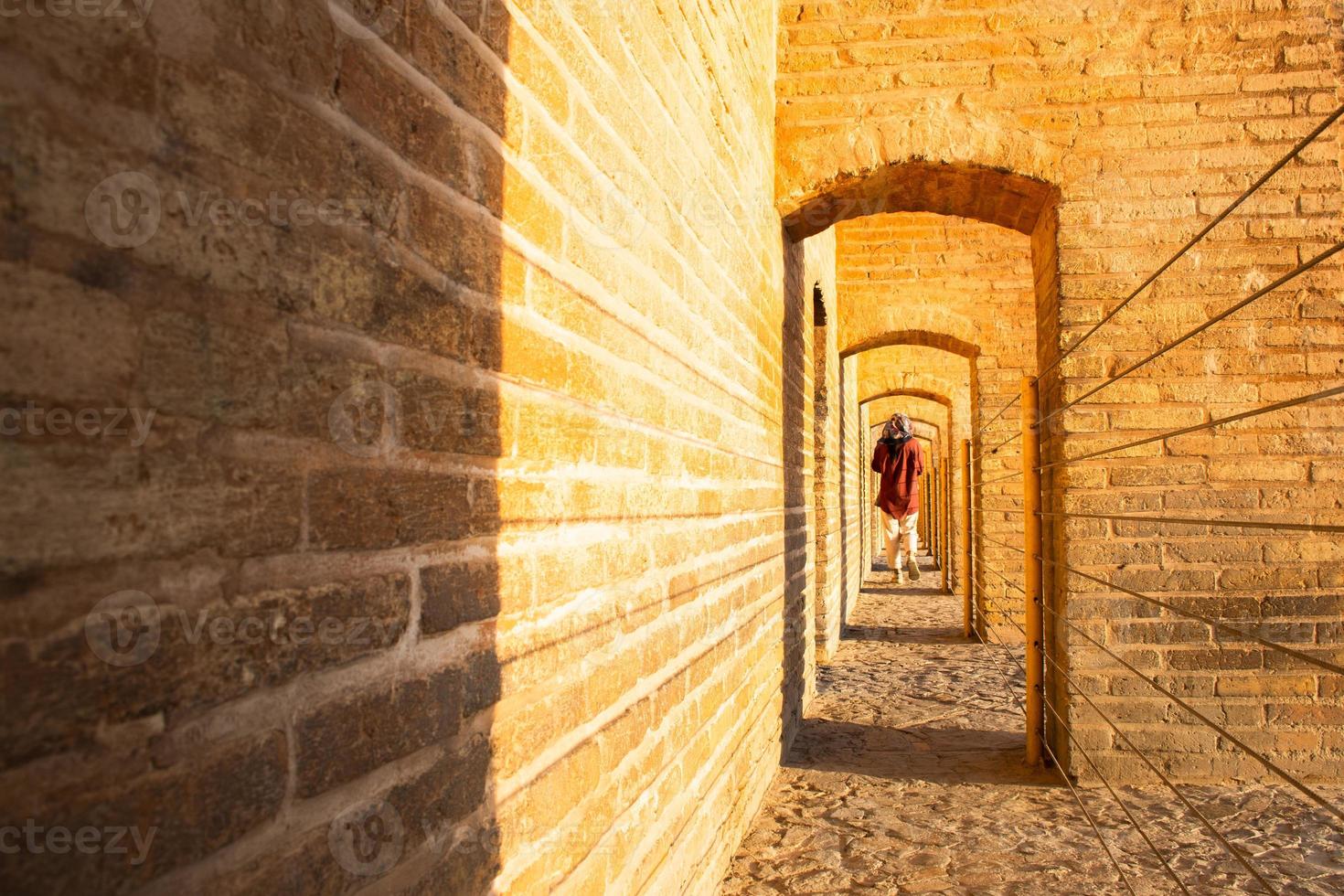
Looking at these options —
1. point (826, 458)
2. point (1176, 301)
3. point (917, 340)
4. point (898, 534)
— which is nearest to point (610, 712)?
point (1176, 301)

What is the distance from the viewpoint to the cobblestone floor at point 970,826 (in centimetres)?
287

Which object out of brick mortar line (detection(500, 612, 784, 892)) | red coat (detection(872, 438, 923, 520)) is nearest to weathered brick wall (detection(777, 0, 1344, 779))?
brick mortar line (detection(500, 612, 784, 892))

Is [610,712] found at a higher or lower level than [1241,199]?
lower

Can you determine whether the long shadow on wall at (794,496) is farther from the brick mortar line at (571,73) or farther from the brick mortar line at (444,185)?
the brick mortar line at (444,185)

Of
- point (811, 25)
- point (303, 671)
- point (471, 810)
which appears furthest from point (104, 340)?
point (811, 25)

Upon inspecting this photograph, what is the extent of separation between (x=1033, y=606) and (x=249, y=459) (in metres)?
3.94

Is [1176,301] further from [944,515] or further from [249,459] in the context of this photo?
[944,515]

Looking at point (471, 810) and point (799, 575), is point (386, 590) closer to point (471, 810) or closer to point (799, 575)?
point (471, 810)

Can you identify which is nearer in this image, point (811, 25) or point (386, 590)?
point (386, 590)

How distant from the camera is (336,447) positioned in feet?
2.98

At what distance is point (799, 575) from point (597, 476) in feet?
11.0

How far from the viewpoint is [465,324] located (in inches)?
45.7

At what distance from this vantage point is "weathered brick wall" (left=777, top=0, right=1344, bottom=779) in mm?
3701

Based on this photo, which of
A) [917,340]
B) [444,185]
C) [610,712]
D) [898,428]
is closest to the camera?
[444,185]
